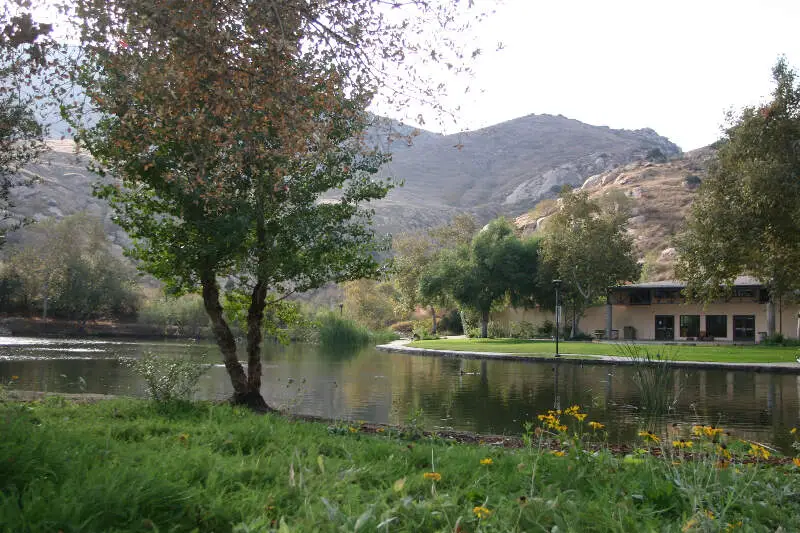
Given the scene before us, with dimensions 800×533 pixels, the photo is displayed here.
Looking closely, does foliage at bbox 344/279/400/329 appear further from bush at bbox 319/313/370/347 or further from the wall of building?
bush at bbox 319/313/370/347

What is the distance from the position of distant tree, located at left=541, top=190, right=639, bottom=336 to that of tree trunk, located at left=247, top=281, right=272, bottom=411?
37431mm

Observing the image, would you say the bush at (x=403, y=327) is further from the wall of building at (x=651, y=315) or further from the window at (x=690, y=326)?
the window at (x=690, y=326)

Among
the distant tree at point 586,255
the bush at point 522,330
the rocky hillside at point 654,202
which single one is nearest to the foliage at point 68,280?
the bush at point 522,330

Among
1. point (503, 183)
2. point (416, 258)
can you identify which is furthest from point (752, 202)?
point (503, 183)

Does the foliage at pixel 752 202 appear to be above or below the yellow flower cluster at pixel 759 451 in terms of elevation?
above

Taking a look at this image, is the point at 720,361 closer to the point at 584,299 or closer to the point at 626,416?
the point at 626,416

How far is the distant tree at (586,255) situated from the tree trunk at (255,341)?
37.4 meters

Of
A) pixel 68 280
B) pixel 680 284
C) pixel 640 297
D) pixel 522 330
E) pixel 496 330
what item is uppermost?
pixel 680 284

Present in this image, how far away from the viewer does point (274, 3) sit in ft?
20.5

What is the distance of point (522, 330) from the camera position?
54.2m

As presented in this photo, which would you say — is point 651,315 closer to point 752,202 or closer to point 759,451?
point 752,202

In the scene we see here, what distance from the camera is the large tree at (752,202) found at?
25.4 m

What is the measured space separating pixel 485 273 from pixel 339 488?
156 feet

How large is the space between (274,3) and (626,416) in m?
11.0
